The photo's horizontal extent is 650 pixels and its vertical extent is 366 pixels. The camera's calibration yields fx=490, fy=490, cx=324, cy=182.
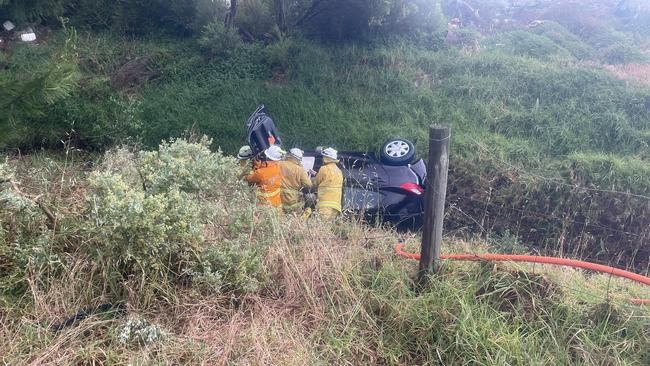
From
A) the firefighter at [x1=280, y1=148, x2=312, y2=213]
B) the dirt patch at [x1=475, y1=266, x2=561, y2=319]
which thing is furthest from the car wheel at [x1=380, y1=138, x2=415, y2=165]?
the dirt patch at [x1=475, y1=266, x2=561, y2=319]

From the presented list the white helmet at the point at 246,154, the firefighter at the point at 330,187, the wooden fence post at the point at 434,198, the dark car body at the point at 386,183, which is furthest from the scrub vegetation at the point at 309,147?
the firefighter at the point at 330,187

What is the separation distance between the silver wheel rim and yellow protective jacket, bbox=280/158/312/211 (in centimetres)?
123

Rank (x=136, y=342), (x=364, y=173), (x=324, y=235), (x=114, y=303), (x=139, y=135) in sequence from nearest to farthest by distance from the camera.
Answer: (x=136, y=342) → (x=114, y=303) → (x=324, y=235) → (x=364, y=173) → (x=139, y=135)

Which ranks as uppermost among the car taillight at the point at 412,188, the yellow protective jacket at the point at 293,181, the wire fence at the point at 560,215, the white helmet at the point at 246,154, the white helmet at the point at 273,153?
the white helmet at the point at 273,153

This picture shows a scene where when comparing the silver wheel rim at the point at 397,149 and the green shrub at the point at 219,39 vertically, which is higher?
the green shrub at the point at 219,39

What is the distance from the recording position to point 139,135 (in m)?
8.59

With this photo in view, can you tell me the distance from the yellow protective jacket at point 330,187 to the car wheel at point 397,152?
2.91 ft

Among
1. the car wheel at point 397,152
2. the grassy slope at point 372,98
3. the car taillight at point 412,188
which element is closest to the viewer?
the car taillight at point 412,188

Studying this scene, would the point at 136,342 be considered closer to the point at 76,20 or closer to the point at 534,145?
the point at 534,145

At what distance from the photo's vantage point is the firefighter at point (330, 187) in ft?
17.7

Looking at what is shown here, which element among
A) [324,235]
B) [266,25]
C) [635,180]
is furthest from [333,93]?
[324,235]

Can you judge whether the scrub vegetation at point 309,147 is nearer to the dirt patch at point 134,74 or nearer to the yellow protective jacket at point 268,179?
the dirt patch at point 134,74

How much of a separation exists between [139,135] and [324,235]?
6061 mm

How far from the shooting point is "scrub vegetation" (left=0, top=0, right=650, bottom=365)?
280 cm
